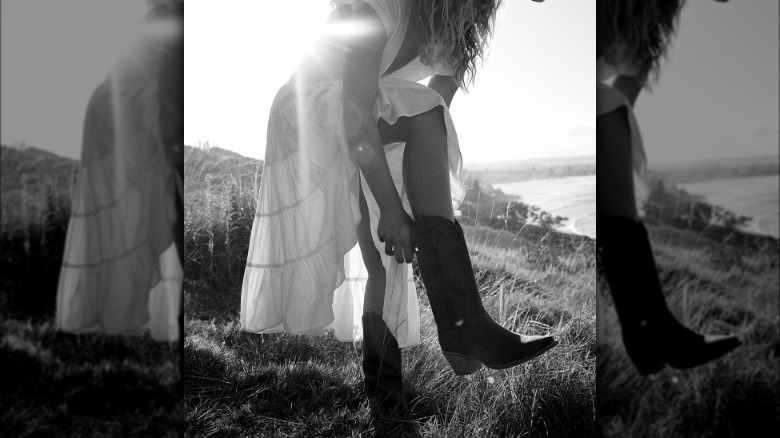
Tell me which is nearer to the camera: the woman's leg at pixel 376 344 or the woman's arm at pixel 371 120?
the woman's arm at pixel 371 120

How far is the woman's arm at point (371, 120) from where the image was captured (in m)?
1.36

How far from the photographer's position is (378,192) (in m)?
1.38

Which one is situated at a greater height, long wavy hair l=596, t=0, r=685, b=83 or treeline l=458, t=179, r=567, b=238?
long wavy hair l=596, t=0, r=685, b=83

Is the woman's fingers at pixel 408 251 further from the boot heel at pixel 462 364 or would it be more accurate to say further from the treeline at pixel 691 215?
the treeline at pixel 691 215

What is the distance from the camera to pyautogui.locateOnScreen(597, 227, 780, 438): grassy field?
0.72 metres

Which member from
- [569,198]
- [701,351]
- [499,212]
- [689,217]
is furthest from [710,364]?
[569,198]

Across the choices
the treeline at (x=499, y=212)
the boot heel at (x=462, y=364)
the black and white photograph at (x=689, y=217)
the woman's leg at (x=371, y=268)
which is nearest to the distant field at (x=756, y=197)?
the black and white photograph at (x=689, y=217)

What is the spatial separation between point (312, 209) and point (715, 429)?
966 mm

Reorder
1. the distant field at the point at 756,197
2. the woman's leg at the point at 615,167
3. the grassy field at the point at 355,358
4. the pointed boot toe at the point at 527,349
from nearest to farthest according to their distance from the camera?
the distant field at the point at 756,197 < the woman's leg at the point at 615,167 < the pointed boot toe at the point at 527,349 < the grassy field at the point at 355,358

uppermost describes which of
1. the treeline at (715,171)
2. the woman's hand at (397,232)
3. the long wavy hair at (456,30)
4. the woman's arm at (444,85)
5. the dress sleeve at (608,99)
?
the long wavy hair at (456,30)

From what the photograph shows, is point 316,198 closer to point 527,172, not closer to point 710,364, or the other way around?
point 527,172

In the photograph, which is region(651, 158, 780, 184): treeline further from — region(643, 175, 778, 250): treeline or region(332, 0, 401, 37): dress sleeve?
region(332, 0, 401, 37): dress sleeve

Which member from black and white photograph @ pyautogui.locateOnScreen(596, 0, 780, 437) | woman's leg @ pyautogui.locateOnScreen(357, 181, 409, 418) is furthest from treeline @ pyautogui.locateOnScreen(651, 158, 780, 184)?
woman's leg @ pyautogui.locateOnScreen(357, 181, 409, 418)

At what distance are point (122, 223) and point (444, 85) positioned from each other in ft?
3.18
